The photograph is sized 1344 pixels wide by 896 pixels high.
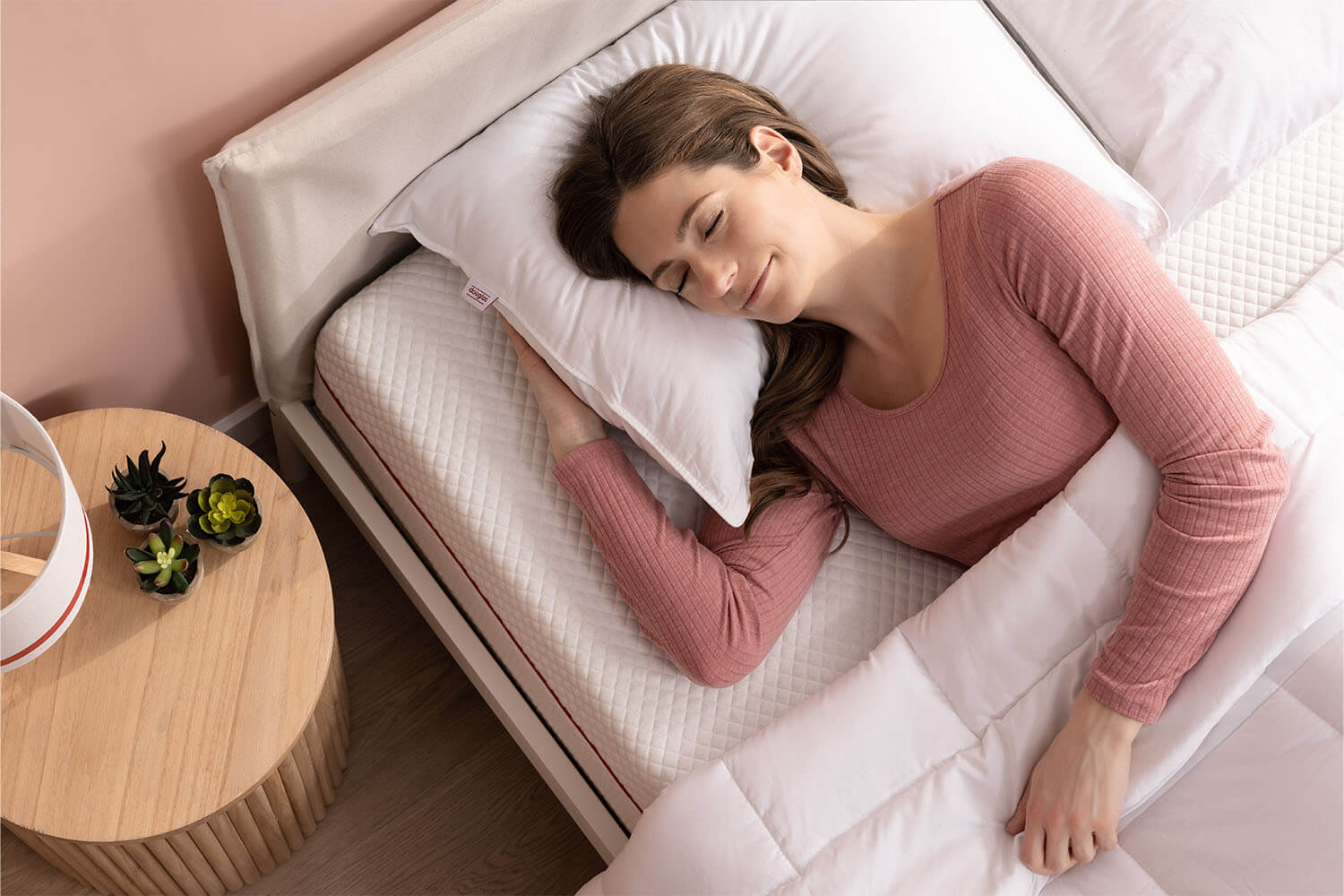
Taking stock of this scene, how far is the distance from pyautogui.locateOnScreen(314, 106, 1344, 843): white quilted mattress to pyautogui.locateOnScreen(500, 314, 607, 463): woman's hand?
5 centimetres

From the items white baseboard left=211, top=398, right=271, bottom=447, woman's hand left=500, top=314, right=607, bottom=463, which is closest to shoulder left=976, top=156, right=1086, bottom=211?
woman's hand left=500, top=314, right=607, bottom=463

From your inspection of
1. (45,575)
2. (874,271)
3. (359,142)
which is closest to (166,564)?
(45,575)

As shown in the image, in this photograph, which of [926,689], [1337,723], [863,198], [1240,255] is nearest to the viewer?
[1337,723]

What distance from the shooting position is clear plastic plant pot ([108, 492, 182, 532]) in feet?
3.96

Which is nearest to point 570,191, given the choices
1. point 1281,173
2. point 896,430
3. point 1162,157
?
point 896,430

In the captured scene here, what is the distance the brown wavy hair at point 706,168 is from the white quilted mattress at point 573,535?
12 centimetres

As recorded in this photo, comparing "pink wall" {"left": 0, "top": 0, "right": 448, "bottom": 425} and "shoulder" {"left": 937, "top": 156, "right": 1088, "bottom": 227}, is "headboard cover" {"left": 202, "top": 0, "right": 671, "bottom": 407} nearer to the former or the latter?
"pink wall" {"left": 0, "top": 0, "right": 448, "bottom": 425}

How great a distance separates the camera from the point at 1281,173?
61.2 inches

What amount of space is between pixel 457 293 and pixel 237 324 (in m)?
0.34

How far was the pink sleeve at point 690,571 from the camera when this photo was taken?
124 centimetres

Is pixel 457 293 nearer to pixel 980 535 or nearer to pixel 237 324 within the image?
pixel 237 324

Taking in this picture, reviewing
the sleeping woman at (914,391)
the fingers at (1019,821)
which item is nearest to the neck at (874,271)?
the sleeping woman at (914,391)

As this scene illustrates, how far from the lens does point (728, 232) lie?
1183 millimetres

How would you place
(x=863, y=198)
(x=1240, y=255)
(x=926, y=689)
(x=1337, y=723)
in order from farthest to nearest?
(x=1240, y=255), (x=863, y=198), (x=926, y=689), (x=1337, y=723)
